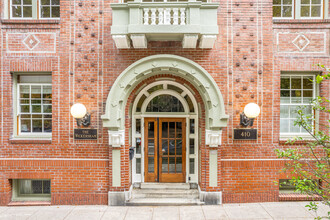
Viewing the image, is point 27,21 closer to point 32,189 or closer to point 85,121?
point 85,121

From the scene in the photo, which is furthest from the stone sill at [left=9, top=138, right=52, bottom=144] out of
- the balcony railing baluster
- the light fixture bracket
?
the balcony railing baluster

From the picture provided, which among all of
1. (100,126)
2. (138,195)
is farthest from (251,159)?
(100,126)

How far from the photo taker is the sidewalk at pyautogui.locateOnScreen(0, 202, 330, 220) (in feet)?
18.9

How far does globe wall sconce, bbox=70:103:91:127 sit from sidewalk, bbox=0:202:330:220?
94.2 inches

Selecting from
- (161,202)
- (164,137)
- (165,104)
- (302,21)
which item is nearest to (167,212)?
(161,202)

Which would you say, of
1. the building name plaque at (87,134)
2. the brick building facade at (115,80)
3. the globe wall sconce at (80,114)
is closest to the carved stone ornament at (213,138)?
the brick building facade at (115,80)

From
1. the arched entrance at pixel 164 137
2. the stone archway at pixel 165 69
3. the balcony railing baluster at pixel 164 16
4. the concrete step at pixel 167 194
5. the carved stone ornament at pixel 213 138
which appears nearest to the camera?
the balcony railing baluster at pixel 164 16

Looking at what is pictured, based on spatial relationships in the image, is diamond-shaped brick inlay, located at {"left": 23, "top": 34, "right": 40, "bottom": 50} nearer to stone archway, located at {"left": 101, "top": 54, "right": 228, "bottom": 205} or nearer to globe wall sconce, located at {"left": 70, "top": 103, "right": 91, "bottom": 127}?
globe wall sconce, located at {"left": 70, "top": 103, "right": 91, "bottom": 127}

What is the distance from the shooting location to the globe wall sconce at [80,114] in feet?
20.2

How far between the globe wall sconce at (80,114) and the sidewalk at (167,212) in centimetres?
239

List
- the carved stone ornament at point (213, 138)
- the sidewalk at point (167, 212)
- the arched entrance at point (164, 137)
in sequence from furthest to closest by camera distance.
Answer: the arched entrance at point (164, 137) < the carved stone ornament at point (213, 138) < the sidewalk at point (167, 212)

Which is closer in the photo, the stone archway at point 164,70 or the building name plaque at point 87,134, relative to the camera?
the stone archway at point 164,70

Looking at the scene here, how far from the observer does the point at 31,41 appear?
6.46m

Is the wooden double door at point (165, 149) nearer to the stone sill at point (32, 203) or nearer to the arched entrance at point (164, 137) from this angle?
the arched entrance at point (164, 137)
